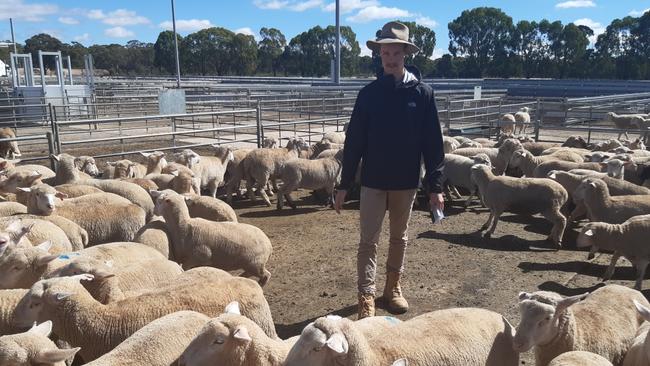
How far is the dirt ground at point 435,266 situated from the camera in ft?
17.6

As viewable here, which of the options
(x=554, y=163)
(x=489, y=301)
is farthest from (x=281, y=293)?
(x=554, y=163)

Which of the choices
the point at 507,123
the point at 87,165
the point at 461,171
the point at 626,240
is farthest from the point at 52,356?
the point at 507,123

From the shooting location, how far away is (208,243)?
18.6ft

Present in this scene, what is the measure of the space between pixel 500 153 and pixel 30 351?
986 centimetres

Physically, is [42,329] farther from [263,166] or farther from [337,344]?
[263,166]

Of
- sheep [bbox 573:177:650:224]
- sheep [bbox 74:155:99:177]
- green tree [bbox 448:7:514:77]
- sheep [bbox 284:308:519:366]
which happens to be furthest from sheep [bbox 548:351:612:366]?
green tree [bbox 448:7:514:77]

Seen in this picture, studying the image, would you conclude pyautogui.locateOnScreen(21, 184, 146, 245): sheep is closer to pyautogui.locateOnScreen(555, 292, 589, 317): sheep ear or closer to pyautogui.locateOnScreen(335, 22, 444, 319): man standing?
pyautogui.locateOnScreen(335, 22, 444, 319): man standing

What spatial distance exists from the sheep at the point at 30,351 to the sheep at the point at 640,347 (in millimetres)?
3438

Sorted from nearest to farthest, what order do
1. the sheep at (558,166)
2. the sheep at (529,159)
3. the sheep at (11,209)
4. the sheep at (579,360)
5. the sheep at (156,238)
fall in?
the sheep at (579,360) → the sheep at (156,238) → the sheep at (11,209) → the sheep at (558,166) → the sheep at (529,159)

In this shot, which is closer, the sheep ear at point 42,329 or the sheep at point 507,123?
the sheep ear at point 42,329

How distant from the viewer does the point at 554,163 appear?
9445 millimetres

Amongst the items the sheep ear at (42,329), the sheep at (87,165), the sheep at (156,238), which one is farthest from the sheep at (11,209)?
the sheep ear at (42,329)

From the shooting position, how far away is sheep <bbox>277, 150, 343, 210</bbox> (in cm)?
971

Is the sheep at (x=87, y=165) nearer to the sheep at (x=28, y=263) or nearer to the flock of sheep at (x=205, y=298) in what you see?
the flock of sheep at (x=205, y=298)
